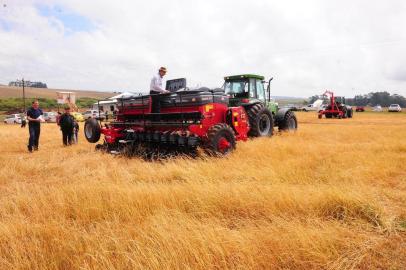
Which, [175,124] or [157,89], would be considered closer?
[175,124]

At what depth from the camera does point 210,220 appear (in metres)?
3.79

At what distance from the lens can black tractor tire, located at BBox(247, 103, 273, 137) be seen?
11.6 m

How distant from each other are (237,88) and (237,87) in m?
0.04

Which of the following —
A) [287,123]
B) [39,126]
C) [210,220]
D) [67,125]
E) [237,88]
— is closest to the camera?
[210,220]

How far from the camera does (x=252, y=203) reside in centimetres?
419

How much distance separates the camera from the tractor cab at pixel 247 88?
12922 mm

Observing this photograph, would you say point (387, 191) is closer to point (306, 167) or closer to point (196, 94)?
point (306, 167)

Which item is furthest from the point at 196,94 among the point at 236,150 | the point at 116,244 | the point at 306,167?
the point at 116,244

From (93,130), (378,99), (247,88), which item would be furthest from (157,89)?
(378,99)

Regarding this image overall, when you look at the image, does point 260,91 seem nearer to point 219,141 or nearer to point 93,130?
point 219,141

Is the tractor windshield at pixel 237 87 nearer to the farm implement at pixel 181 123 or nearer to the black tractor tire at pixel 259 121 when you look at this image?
the farm implement at pixel 181 123

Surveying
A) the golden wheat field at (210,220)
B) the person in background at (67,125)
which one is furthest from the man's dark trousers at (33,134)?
the golden wheat field at (210,220)

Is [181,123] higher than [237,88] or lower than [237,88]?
lower

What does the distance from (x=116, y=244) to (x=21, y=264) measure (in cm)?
75
